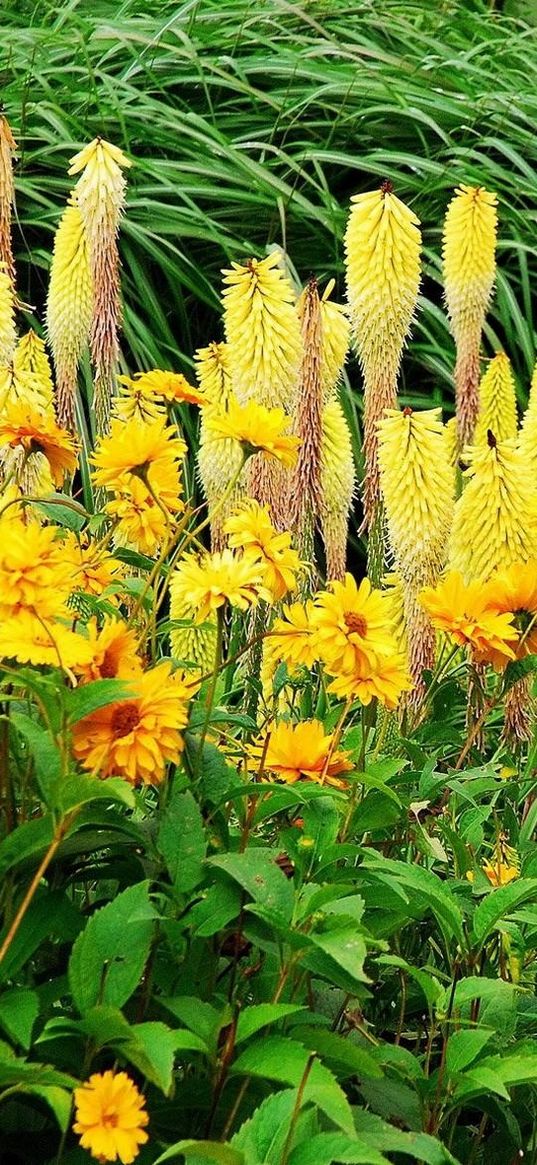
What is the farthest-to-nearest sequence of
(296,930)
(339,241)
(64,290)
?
(339,241), (64,290), (296,930)

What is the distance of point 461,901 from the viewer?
190cm

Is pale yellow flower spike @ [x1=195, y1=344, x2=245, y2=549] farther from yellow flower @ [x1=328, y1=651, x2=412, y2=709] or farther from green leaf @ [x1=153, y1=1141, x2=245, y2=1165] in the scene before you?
green leaf @ [x1=153, y1=1141, x2=245, y2=1165]

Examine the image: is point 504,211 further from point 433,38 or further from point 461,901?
point 461,901

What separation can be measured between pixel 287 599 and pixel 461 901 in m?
1.44

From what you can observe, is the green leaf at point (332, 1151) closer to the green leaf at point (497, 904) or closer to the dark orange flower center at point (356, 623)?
the green leaf at point (497, 904)

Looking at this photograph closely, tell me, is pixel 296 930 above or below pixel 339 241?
below

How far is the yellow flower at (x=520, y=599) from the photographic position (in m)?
2.16

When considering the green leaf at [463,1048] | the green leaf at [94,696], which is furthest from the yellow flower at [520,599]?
the green leaf at [94,696]

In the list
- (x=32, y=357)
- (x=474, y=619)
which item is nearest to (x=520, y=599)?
(x=474, y=619)

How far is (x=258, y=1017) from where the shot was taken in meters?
1.45

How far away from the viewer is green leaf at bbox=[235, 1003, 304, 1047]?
4.67 feet

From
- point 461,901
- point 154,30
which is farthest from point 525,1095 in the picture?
point 154,30

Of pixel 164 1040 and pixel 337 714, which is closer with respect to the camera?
pixel 164 1040

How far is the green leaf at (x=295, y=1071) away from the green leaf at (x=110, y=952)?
5.1 inches
